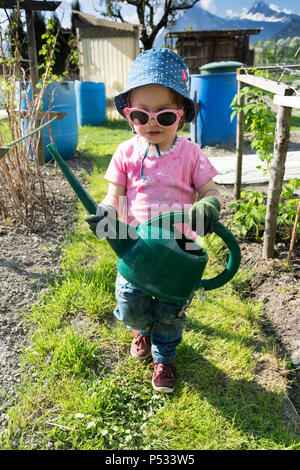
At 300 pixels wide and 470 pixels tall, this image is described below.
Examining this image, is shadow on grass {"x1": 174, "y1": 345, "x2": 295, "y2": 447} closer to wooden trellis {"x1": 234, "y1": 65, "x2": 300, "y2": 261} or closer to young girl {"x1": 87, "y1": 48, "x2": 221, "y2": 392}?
young girl {"x1": 87, "y1": 48, "x2": 221, "y2": 392}

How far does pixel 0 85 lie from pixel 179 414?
288 centimetres

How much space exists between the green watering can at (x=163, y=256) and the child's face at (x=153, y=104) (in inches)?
17.1

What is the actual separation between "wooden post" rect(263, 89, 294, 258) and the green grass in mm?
501

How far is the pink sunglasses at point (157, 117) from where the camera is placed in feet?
4.79

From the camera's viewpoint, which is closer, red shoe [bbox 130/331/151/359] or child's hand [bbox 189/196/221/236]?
child's hand [bbox 189/196/221/236]

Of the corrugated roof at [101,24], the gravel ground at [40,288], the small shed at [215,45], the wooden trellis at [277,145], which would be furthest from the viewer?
the small shed at [215,45]

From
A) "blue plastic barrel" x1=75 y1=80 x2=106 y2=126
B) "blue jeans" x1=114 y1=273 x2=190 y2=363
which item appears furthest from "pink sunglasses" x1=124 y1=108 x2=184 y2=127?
"blue plastic barrel" x1=75 y1=80 x2=106 y2=126

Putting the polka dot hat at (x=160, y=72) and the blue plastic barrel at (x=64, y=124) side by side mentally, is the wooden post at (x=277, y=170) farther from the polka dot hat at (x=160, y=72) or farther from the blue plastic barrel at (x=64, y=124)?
the blue plastic barrel at (x=64, y=124)

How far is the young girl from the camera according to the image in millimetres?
1504

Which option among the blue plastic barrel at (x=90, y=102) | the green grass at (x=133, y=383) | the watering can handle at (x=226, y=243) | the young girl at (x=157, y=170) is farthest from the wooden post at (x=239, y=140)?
the blue plastic barrel at (x=90, y=102)

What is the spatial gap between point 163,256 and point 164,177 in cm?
50

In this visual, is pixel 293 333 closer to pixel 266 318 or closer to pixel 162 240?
pixel 266 318

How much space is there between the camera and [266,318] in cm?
222

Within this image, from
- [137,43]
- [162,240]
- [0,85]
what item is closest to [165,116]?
[162,240]
